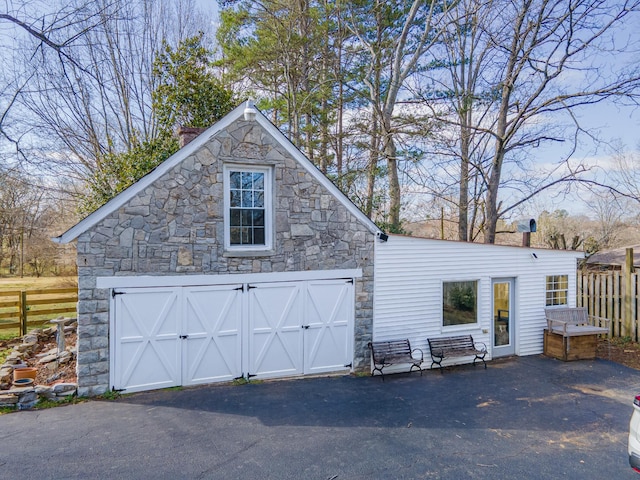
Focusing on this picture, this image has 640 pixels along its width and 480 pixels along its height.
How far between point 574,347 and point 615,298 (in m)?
2.92

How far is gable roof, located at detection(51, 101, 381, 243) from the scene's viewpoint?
6.89m

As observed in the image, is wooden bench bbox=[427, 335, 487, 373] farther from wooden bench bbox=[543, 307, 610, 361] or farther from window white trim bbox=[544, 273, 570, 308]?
window white trim bbox=[544, 273, 570, 308]

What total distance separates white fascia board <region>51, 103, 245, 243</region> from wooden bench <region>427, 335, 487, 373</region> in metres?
6.74

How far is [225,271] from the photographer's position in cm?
786

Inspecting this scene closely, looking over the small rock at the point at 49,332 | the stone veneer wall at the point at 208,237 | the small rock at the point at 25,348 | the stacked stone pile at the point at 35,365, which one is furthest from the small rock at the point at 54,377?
the small rock at the point at 49,332

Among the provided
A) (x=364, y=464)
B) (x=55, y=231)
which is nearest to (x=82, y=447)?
(x=364, y=464)

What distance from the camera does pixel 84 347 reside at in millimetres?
6945

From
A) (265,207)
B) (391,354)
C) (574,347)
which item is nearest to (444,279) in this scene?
(391,354)

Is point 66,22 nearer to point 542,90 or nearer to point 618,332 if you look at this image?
point 542,90

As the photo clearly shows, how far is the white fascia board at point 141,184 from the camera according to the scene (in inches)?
269

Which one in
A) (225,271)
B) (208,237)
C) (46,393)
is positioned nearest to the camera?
(46,393)

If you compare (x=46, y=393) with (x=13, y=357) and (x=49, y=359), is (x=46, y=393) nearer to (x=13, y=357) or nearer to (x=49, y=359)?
(x=49, y=359)

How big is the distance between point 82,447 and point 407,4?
16743 millimetres

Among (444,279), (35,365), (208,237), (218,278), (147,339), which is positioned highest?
(208,237)
